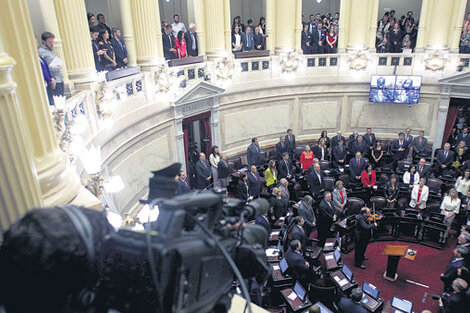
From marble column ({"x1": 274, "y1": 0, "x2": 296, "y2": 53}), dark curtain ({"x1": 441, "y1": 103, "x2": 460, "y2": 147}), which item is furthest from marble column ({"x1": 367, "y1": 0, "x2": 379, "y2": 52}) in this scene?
dark curtain ({"x1": 441, "y1": 103, "x2": 460, "y2": 147})

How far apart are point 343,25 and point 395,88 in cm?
334

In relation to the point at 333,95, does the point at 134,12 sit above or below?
above

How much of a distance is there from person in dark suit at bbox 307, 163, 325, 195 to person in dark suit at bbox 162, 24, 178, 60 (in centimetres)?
564

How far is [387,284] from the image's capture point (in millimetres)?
8500

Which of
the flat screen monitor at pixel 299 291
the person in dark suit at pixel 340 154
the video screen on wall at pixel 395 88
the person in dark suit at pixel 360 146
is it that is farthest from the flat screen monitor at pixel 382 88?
the flat screen monitor at pixel 299 291

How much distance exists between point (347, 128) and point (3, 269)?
53.0ft

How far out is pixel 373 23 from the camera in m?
15.5

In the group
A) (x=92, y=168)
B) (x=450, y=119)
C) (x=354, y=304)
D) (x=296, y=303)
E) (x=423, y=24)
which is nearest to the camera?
(x=92, y=168)

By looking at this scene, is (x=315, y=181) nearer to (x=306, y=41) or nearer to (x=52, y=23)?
(x=306, y=41)

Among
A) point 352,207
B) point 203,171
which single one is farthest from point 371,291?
point 203,171

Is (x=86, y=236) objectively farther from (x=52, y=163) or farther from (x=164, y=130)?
(x=164, y=130)

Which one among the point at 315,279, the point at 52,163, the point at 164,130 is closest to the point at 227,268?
the point at 52,163

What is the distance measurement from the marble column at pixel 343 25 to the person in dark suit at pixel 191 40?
6443 millimetres

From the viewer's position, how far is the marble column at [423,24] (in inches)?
583
